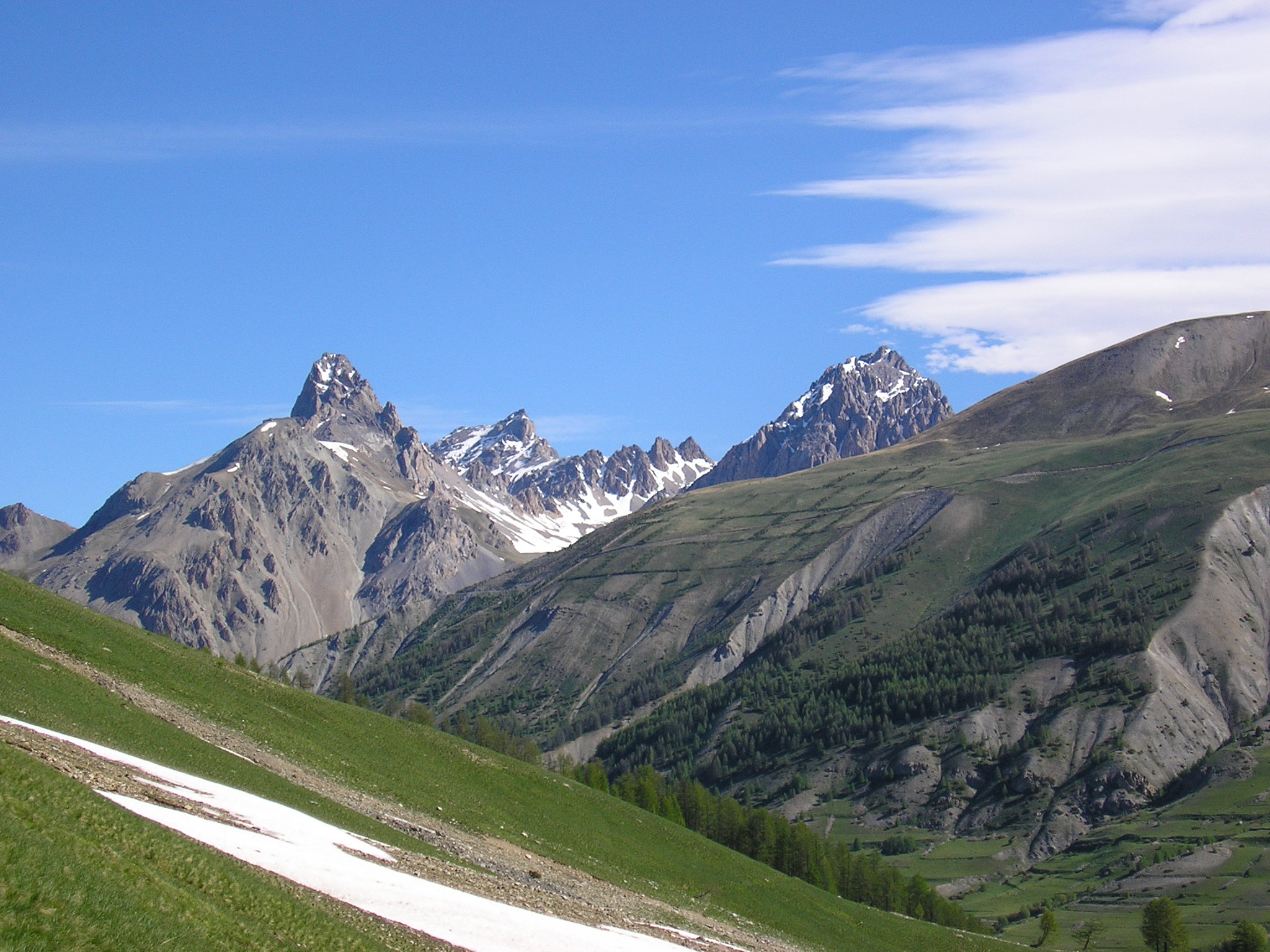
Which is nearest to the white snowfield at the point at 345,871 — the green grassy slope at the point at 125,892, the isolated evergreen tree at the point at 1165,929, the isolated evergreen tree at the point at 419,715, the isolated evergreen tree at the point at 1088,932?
the green grassy slope at the point at 125,892

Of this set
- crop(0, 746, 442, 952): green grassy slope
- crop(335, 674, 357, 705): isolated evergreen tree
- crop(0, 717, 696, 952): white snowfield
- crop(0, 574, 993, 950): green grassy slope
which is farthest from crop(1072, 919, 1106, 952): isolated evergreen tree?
crop(0, 746, 442, 952): green grassy slope

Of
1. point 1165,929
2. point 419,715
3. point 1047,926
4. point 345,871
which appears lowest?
point 1047,926

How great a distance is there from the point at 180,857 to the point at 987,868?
175418 millimetres

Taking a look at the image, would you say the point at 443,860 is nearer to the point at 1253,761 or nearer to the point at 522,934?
the point at 522,934

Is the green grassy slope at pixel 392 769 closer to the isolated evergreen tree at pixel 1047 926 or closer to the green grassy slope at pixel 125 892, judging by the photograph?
the green grassy slope at pixel 125 892

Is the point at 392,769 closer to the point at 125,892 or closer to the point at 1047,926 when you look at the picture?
the point at 125,892

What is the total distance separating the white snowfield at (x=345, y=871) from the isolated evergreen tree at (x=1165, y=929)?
86.6 m

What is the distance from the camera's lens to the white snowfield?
31.2m

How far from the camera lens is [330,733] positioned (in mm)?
63438

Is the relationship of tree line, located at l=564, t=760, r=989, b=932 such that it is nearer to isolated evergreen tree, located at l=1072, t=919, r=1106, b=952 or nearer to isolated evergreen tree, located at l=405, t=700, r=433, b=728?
isolated evergreen tree, located at l=1072, t=919, r=1106, b=952

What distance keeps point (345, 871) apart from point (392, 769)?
2841 centimetres

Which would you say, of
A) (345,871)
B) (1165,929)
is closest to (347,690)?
(1165,929)

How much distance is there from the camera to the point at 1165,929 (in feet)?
351

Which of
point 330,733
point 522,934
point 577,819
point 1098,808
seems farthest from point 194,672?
point 1098,808
